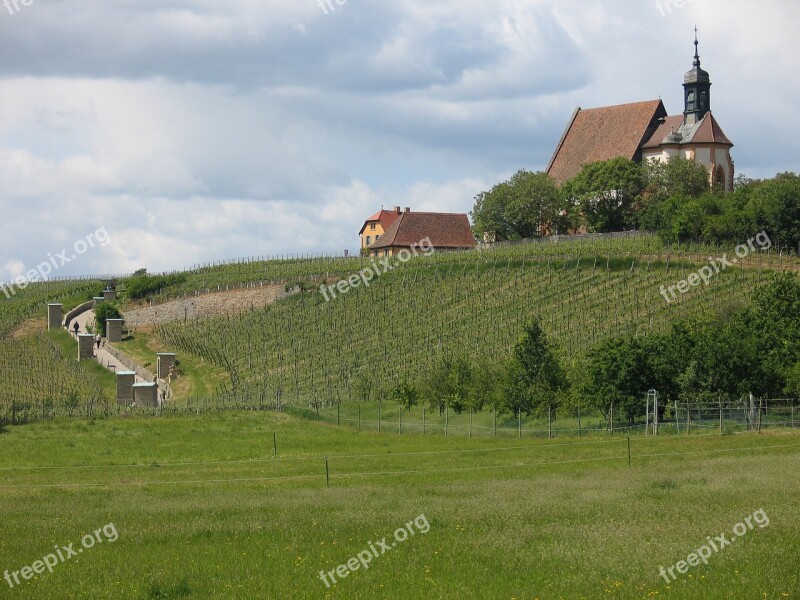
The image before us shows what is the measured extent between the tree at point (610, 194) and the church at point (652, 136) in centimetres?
875

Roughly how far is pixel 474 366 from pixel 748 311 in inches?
550

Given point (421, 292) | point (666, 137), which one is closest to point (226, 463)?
point (421, 292)

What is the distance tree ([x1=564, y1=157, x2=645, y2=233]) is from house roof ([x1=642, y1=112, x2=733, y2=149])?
37.7ft

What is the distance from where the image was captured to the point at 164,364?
7988 centimetres

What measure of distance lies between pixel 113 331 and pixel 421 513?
237 ft

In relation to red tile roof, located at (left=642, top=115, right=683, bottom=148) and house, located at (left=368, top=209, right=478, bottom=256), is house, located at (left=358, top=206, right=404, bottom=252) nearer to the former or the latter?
house, located at (left=368, top=209, right=478, bottom=256)

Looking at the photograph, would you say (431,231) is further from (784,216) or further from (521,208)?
(784,216)

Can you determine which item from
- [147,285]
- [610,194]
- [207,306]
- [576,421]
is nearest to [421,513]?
[576,421]

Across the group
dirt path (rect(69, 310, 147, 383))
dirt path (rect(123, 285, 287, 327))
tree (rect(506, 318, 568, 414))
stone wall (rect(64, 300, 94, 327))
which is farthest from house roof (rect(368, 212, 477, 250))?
tree (rect(506, 318, 568, 414))

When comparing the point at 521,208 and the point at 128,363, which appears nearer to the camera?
the point at 128,363

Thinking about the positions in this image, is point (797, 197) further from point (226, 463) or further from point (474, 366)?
point (226, 463)

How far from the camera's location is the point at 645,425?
45.9m

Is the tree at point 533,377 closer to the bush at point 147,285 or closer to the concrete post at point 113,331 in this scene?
the concrete post at point 113,331

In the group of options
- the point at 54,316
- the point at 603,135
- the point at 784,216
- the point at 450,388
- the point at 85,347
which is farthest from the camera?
the point at 603,135
